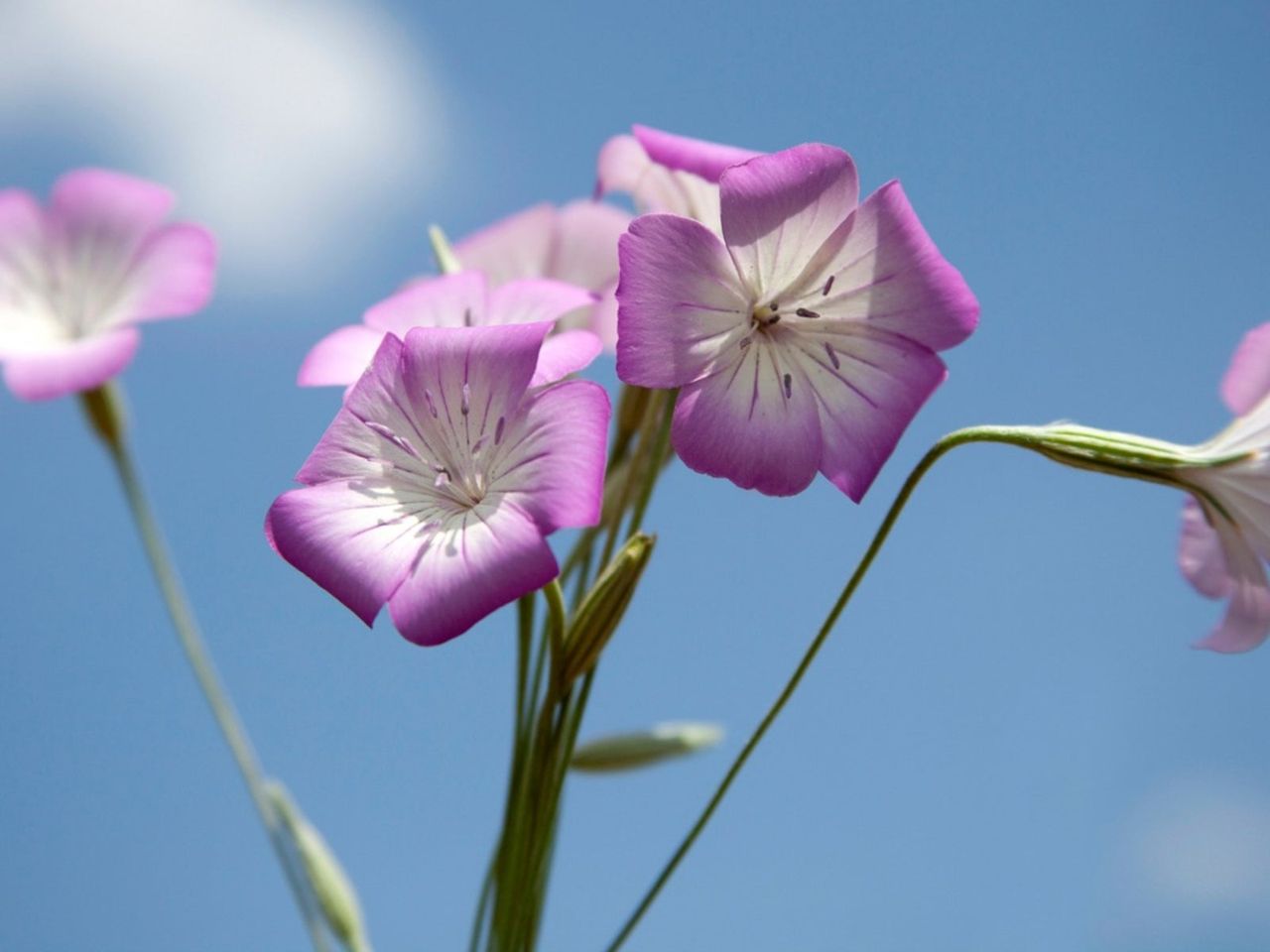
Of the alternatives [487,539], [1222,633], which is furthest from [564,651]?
[1222,633]

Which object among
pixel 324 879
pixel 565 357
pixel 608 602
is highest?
pixel 565 357

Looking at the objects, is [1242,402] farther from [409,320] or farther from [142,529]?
[142,529]

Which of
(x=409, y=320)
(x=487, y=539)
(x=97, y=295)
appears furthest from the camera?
(x=97, y=295)

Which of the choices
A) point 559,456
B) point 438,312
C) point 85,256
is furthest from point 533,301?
point 85,256

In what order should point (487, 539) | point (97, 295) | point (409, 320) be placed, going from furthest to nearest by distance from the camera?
point (97, 295) → point (409, 320) → point (487, 539)

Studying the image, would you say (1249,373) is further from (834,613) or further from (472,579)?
(472,579)

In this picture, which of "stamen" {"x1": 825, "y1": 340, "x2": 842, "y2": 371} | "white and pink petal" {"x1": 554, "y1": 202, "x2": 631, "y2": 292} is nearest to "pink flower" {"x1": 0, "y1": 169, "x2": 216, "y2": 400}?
"white and pink petal" {"x1": 554, "y1": 202, "x2": 631, "y2": 292}

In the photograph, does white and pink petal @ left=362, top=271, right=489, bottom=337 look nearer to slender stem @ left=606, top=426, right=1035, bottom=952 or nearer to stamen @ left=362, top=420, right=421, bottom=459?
stamen @ left=362, top=420, right=421, bottom=459
